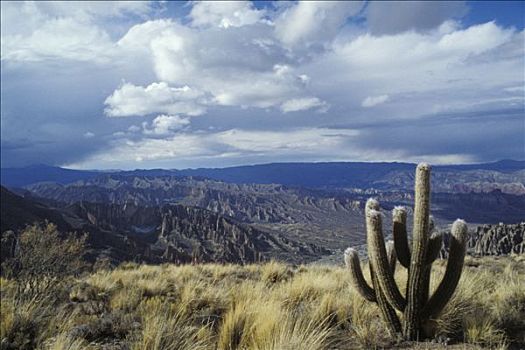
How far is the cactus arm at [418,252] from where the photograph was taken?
5.63 metres

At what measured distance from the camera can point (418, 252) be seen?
577 cm

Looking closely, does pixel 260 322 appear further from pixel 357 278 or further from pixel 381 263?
pixel 381 263

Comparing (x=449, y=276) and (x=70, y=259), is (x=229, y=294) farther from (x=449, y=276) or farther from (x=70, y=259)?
(x=70, y=259)

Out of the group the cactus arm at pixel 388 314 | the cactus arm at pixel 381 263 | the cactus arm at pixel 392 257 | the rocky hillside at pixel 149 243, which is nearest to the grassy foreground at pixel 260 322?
the cactus arm at pixel 388 314

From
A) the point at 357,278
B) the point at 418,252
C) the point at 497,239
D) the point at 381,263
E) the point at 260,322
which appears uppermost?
the point at 418,252

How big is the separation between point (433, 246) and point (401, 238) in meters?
0.41

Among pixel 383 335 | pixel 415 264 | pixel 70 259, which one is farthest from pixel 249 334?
pixel 70 259

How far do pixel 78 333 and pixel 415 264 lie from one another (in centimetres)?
444

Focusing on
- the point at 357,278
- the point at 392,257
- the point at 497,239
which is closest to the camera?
the point at 357,278

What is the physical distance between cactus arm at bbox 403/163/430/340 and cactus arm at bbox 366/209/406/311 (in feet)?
0.51

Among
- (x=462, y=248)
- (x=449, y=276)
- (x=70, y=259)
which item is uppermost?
(x=462, y=248)

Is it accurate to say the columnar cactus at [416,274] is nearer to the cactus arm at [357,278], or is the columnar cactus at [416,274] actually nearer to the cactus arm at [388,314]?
the cactus arm at [388,314]

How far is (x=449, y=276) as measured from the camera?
5949 mm

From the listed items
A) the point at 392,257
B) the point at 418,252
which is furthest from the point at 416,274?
the point at 392,257
